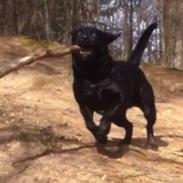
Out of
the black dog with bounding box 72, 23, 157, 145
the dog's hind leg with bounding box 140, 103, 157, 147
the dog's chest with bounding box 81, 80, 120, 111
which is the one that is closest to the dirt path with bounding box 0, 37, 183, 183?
the dog's hind leg with bounding box 140, 103, 157, 147

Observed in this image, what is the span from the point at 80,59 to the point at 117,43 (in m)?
13.3

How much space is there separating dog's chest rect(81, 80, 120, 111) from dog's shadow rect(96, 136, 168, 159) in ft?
1.62

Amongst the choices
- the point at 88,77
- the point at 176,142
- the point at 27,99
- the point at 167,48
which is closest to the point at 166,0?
the point at 167,48

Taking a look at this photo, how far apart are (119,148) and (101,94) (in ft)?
2.70

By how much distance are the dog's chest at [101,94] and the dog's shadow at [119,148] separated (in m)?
0.49

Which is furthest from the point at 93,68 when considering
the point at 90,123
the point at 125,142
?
the point at 125,142

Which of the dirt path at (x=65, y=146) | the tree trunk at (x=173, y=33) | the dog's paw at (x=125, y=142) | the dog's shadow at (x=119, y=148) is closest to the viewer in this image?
the dirt path at (x=65, y=146)

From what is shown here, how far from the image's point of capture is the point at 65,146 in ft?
19.8

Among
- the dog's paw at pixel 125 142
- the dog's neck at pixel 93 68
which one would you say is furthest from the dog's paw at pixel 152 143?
the dog's neck at pixel 93 68

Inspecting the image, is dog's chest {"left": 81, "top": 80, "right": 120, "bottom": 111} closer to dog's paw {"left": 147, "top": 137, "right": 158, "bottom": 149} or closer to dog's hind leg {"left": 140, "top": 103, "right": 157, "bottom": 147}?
dog's hind leg {"left": 140, "top": 103, "right": 157, "bottom": 147}

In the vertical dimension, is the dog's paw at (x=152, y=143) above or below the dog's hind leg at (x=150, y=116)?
below

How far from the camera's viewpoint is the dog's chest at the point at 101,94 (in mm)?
5648

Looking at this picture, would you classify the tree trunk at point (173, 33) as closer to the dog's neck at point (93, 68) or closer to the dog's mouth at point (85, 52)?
the dog's neck at point (93, 68)

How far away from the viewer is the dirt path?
5.33 metres
